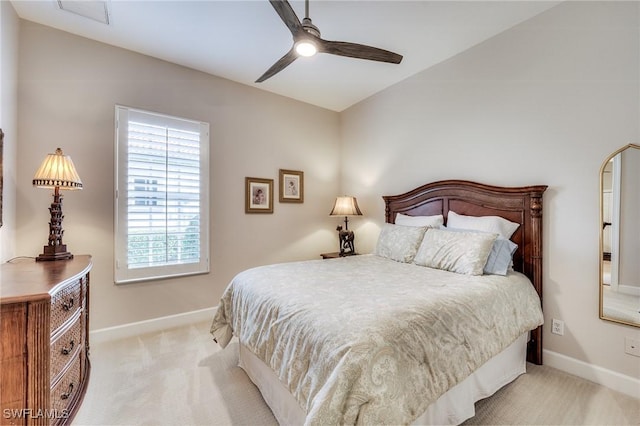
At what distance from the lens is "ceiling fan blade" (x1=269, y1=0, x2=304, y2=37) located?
5.31 feet

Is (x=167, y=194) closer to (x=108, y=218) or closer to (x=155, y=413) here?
(x=108, y=218)

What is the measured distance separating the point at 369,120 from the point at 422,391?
11.5ft

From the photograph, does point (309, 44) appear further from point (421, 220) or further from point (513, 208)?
point (513, 208)

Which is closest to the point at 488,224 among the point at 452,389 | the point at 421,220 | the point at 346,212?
the point at 421,220

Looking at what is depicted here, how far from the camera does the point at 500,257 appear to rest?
2186 millimetres

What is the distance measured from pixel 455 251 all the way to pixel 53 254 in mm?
3069

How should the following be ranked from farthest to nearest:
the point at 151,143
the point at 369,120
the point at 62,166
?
1. the point at 369,120
2. the point at 151,143
3. the point at 62,166

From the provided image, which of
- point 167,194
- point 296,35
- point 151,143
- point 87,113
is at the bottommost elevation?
point 167,194

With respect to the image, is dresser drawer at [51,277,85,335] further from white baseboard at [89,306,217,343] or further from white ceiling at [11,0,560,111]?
white ceiling at [11,0,560,111]

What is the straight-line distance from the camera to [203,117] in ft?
10.8

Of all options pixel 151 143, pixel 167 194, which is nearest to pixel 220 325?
pixel 167 194

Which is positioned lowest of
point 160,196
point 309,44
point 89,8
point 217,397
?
point 217,397

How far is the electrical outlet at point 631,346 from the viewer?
6.23ft

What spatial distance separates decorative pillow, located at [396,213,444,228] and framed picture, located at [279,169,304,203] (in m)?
1.49
